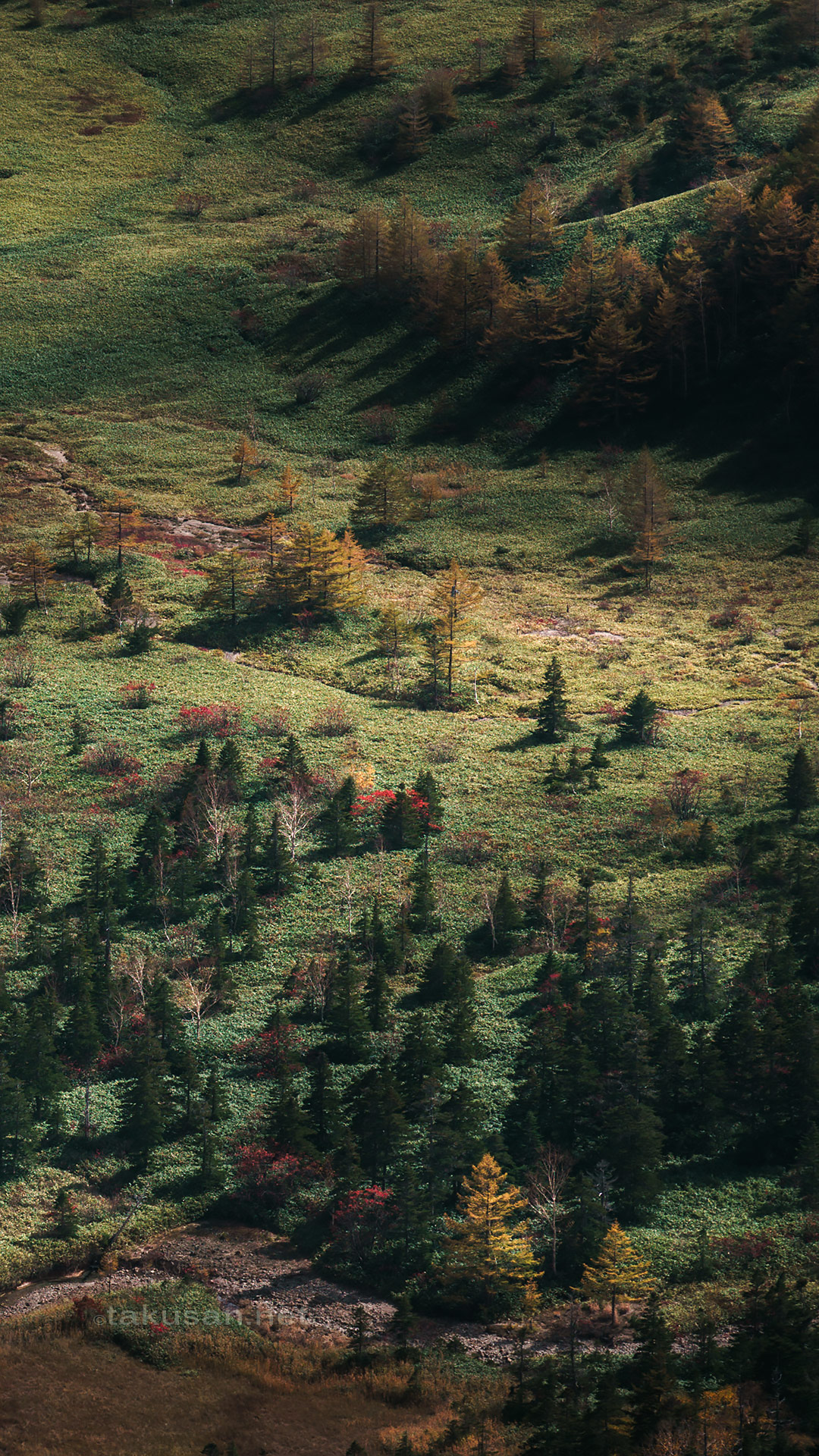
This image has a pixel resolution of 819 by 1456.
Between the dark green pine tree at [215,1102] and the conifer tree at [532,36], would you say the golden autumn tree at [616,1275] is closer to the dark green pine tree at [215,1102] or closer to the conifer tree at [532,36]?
the dark green pine tree at [215,1102]

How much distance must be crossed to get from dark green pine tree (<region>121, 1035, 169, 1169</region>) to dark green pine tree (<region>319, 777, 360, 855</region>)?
17.2 metres

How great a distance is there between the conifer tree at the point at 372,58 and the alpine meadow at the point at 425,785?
53.1 feet

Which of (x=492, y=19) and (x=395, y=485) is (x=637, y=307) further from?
(x=492, y=19)

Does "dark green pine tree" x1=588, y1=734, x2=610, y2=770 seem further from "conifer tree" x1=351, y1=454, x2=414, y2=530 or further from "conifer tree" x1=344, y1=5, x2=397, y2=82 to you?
"conifer tree" x1=344, y1=5, x2=397, y2=82

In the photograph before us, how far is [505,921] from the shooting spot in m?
60.3

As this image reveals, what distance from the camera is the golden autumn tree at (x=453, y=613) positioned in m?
86.1

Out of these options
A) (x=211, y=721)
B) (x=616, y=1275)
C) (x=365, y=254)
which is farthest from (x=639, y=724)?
(x=365, y=254)

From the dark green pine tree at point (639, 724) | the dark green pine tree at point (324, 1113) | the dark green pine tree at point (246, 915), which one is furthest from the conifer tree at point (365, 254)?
the dark green pine tree at point (324, 1113)

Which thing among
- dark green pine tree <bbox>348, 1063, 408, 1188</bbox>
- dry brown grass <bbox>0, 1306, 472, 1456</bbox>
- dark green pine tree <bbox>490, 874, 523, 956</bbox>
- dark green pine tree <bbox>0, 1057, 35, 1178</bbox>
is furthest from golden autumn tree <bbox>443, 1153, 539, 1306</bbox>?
dark green pine tree <bbox>490, 874, 523, 956</bbox>

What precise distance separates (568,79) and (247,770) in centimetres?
12858

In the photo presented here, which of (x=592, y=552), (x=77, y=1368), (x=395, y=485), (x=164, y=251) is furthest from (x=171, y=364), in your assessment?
(x=77, y=1368)

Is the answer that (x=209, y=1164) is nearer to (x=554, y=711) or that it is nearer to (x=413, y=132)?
(x=554, y=711)

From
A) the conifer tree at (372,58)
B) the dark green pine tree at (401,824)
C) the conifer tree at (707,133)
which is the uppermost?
the conifer tree at (372,58)

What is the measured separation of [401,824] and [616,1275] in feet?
91.9
